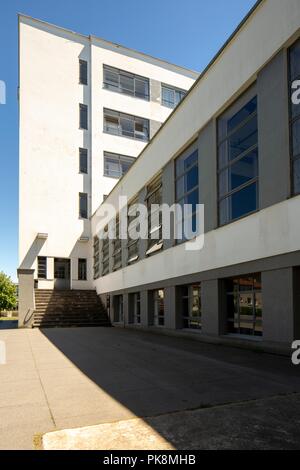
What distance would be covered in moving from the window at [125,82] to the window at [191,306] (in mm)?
22857

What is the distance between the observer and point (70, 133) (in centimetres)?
3192

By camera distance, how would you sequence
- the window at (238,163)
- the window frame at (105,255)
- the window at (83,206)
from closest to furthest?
1. the window at (238,163)
2. the window frame at (105,255)
3. the window at (83,206)

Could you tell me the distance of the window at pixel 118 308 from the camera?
2553 cm

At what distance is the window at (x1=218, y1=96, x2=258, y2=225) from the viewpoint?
1180cm

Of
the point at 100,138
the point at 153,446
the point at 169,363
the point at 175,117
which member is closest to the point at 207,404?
the point at 153,446

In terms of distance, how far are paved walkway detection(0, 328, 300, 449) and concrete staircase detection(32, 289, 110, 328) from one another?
42.9ft

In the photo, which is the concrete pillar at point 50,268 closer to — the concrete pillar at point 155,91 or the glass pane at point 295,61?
the concrete pillar at point 155,91

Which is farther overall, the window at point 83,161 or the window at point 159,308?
the window at point 83,161

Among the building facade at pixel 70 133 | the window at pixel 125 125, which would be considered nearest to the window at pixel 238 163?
the building facade at pixel 70 133

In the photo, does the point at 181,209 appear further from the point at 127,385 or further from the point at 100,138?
the point at 100,138

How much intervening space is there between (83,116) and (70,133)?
1933mm

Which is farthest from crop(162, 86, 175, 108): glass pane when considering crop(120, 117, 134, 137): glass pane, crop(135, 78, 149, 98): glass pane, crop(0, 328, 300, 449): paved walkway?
crop(0, 328, 300, 449): paved walkway

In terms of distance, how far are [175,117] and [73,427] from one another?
14381 millimetres

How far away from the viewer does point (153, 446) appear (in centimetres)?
411
